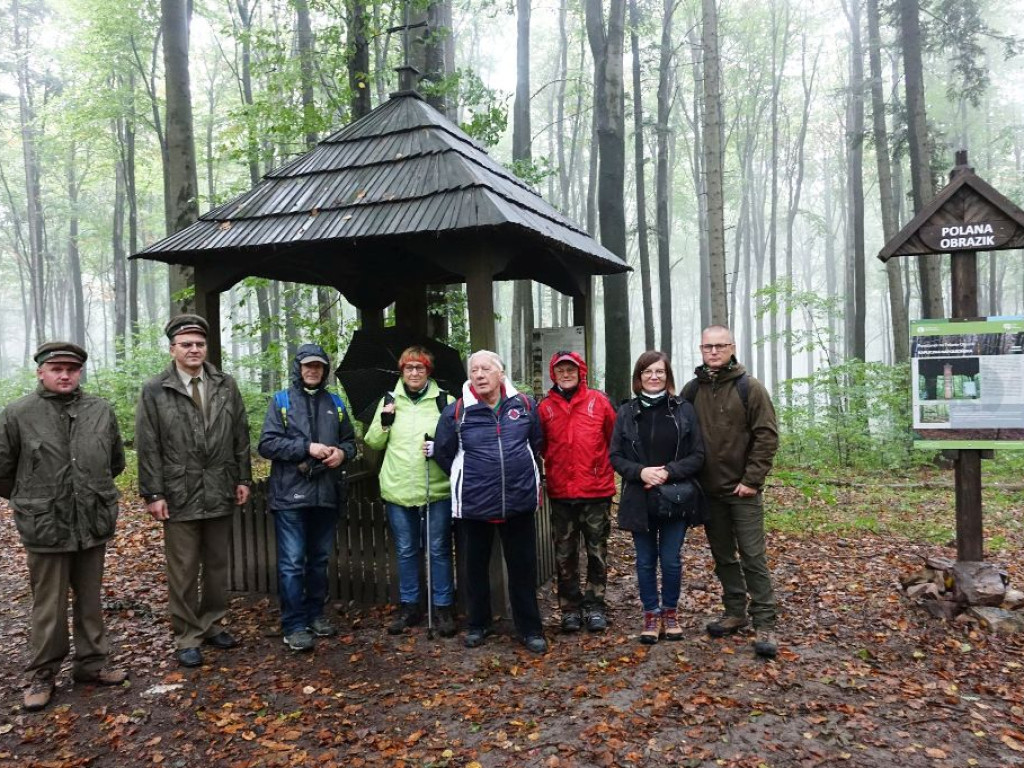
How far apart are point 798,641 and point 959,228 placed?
3.05m

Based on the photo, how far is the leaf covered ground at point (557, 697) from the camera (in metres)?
3.16

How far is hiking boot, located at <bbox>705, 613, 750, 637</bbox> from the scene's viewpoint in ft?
14.7

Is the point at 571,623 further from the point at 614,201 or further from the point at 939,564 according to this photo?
the point at 614,201

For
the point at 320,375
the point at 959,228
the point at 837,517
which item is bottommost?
the point at 837,517

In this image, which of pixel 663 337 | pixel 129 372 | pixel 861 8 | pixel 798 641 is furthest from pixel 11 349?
pixel 798 641

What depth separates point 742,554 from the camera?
438 centimetres

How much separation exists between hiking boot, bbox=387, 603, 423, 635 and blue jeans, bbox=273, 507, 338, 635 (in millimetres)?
530

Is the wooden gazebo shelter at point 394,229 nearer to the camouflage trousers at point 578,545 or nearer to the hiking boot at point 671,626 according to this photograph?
the camouflage trousers at point 578,545

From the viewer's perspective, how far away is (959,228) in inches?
184

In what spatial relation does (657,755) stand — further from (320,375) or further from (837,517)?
(837,517)

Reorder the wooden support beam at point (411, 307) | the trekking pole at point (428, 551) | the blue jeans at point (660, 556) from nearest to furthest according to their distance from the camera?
the blue jeans at point (660, 556) < the trekking pole at point (428, 551) < the wooden support beam at point (411, 307)

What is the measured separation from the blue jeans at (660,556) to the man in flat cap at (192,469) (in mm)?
2651

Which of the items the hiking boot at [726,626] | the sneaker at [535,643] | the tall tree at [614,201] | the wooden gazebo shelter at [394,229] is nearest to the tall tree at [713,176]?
the tall tree at [614,201]

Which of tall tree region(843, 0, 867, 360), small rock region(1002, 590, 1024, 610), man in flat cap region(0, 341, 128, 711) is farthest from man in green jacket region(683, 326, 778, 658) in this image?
tall tree region(843, 0, 867, 360)
